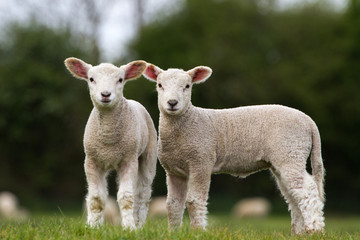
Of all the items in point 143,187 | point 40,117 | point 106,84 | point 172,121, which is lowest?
point 40,117

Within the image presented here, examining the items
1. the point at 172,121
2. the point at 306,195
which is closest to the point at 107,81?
the point at 172,121

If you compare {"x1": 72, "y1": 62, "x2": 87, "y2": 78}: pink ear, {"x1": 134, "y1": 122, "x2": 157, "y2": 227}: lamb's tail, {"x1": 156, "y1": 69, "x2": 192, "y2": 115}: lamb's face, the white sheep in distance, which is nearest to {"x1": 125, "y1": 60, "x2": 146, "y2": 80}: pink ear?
the white sheep in distance

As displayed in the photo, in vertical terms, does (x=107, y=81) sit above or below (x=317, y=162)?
above

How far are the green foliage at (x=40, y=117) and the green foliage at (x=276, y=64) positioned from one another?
11.0ft

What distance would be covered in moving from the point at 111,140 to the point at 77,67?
124 centimetres

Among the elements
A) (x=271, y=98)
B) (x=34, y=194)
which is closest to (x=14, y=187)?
(x=34, y=194)

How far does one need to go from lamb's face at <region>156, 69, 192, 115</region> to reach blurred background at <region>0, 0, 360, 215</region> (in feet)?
45.4

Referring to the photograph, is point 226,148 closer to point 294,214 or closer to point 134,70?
point 294,214

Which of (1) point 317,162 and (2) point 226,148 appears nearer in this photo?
(2) point 226,148

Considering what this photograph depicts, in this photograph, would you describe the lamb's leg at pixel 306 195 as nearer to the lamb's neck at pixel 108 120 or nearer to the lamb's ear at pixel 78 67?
the lamb's neck at pixel 108 120

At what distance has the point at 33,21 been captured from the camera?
24.9 meters

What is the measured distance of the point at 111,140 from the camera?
7.96 m

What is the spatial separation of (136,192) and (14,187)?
622 inches

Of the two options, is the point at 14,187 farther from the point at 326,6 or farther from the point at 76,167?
the point at 326,6
